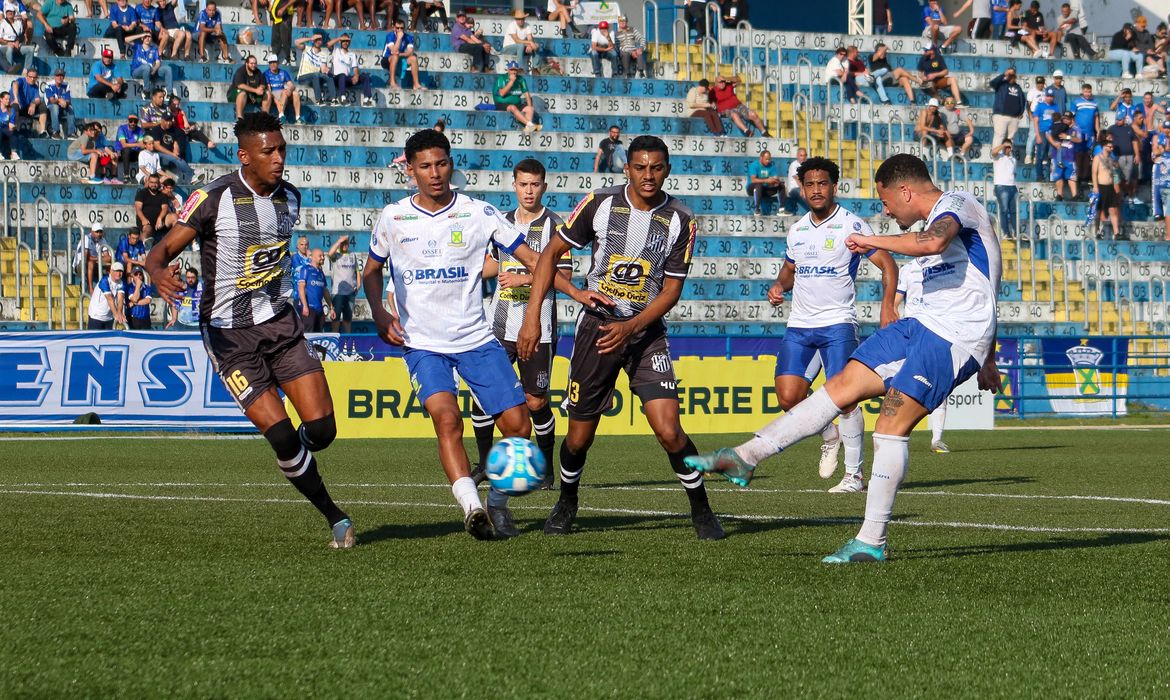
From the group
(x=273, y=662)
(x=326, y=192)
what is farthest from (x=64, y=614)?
(x=326, y=192)

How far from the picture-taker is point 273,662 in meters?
5.07

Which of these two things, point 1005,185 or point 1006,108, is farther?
point 1006,108

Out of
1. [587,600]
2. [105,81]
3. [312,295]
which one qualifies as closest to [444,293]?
[587,600]

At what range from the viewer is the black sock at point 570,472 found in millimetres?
9078

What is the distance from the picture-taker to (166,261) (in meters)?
8.17

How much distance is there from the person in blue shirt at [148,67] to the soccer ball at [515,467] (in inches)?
859

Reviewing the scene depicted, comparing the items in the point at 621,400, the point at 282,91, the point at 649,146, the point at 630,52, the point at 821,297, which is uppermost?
the point at 630,52

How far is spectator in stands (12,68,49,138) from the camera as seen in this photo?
85.4 ft

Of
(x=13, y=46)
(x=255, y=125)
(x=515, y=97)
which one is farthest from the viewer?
(x=515, y=97)

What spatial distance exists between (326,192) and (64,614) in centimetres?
2247

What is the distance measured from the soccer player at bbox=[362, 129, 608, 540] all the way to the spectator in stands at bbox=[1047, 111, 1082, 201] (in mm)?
25625

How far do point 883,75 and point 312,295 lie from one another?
15.2 m

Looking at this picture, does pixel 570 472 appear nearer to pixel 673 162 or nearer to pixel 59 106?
pixel 59 106

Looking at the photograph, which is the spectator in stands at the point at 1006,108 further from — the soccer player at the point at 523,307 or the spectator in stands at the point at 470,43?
the soccer player at the point at 523,307
